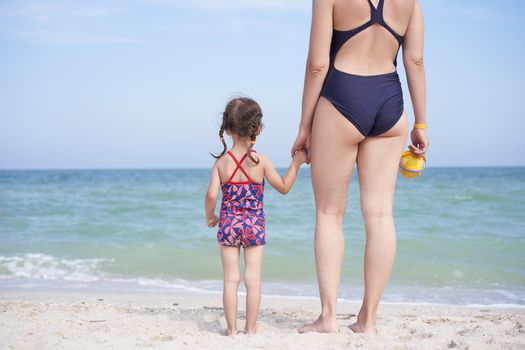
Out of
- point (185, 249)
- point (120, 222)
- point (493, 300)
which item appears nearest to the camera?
Answer: point (493, 300)

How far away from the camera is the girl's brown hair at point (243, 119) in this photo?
10.6ft

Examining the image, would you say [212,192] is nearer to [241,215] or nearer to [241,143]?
[241,215]

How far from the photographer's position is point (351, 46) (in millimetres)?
3084

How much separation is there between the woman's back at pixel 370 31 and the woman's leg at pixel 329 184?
10.5 inches

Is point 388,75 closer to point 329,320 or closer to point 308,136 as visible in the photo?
point 308,136

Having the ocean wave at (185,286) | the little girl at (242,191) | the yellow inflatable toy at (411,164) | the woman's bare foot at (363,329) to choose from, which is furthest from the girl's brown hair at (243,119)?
the ocean wave at (185,286)

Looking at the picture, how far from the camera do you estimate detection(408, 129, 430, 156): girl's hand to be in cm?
334

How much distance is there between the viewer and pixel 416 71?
3.29 meters

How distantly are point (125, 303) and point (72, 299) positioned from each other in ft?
1.83

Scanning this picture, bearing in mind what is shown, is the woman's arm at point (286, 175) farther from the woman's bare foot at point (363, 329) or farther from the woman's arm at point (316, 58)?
the woman's bare foot at point (363, 329)

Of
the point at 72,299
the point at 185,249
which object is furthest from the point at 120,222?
the point at 72,299

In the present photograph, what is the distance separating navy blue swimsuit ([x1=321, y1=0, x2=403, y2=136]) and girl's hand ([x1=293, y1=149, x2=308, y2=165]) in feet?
1.17

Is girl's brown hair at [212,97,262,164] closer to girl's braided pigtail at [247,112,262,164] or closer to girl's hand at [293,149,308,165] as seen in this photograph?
girl's braided pigtail at [247,112,262,164]

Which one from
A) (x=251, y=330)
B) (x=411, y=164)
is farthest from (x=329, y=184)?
(x=251, y=330)
